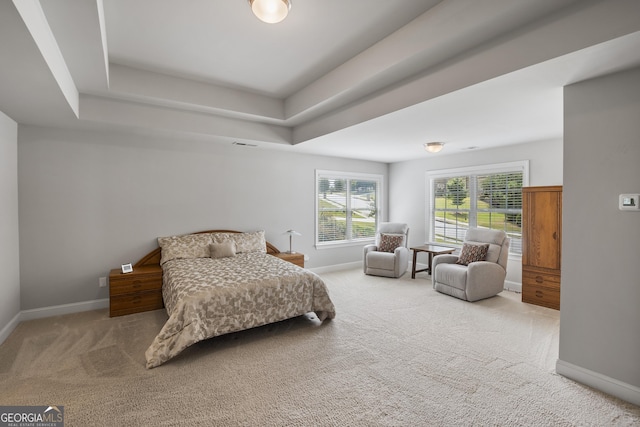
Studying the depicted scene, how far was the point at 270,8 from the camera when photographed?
79.2 inches

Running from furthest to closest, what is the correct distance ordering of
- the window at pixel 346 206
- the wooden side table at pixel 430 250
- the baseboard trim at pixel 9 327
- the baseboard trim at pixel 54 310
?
1. the window at pixel 346 206
2. the wooden side table at pixel 430 250
3. the baseboard trim at pixel 54 310
4. the baseboard trim at pixel 9 327

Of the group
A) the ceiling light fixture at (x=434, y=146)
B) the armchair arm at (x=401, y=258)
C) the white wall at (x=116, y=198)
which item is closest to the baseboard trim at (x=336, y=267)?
the white wall at (x=116, y=198)

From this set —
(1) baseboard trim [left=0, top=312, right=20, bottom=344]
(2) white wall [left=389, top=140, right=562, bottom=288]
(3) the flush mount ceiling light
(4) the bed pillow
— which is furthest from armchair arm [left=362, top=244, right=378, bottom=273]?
(1) baseboard trim [left=0, top=312, right=20, bottom=344]

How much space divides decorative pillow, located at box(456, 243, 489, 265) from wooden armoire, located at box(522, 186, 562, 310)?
50cm

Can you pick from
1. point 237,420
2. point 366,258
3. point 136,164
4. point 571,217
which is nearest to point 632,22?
point 571,217

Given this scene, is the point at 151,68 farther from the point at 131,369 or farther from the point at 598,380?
the point at 598,380

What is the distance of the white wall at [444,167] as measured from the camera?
175 inches

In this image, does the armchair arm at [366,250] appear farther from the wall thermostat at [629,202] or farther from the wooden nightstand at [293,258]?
the wall thermostat at [629,202]

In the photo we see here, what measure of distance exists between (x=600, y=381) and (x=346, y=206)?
15.3 ft

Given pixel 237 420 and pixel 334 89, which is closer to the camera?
pixel 237 420

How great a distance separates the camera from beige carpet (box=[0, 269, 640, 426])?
1.98m

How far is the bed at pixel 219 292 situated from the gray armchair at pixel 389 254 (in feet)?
7.07

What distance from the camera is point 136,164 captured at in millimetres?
4227

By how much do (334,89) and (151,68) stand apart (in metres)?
2.05
